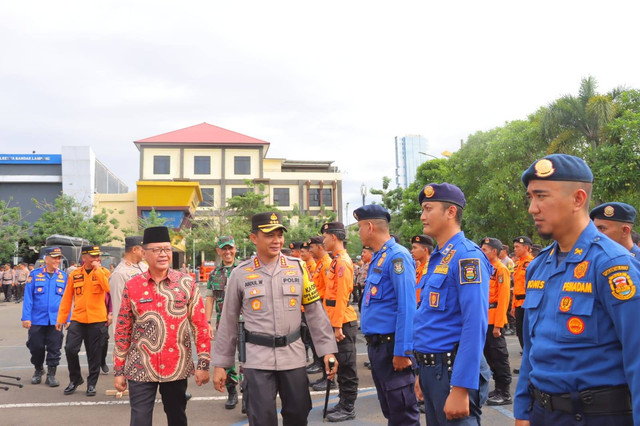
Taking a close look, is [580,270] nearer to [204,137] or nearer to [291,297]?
[291,297]

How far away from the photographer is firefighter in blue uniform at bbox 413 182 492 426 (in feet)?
10.2

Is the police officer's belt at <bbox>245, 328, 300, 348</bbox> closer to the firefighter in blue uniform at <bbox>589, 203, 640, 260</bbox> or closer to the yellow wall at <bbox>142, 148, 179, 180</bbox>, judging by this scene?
the firefighter in blue uniform at <bbox>589, 203, 640, 260</bbox>

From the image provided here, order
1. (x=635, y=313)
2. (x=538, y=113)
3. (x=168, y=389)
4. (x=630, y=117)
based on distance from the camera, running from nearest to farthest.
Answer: (x=635, y=313), (x=168, y=389), (x=630, y=117), (x=538, y=113)

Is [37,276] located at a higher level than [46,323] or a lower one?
higher

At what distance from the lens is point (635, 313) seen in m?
2.16

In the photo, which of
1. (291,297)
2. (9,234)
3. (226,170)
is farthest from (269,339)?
(226,170)

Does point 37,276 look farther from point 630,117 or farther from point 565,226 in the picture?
point 630,117

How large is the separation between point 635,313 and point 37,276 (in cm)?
913

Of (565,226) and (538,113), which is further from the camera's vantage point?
(538,113)

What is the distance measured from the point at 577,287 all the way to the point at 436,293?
3.83 ft

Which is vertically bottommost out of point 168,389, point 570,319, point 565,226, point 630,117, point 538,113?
point 168,389

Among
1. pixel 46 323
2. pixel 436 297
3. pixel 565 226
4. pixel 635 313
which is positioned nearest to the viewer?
pixel 635 313

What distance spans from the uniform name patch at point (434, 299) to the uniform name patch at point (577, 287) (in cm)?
107

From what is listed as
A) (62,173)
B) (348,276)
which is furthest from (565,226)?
(62,173)
